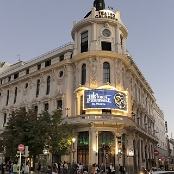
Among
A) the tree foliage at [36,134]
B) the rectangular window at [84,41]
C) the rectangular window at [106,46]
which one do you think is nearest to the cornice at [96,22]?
the rectangular window at [84,41]

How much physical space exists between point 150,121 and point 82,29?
26212 millimetres

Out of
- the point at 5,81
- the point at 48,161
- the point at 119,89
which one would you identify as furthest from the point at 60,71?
the point at 5,81

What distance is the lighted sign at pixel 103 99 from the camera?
3303 cm

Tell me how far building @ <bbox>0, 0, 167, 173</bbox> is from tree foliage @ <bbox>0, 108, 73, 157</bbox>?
3670mm

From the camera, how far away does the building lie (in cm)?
3294

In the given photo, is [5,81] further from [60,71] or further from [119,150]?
[119,150]

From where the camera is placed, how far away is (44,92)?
41688 mm

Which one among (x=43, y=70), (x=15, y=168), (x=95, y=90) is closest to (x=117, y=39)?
(x=95, y=90)

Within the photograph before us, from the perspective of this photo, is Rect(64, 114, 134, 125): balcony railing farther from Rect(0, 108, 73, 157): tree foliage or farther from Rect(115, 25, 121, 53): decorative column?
Rect(115, 25, 121, 53): decorative column

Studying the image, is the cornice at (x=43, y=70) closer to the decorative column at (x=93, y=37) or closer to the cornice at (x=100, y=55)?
the cornice at (x=100, y=55)

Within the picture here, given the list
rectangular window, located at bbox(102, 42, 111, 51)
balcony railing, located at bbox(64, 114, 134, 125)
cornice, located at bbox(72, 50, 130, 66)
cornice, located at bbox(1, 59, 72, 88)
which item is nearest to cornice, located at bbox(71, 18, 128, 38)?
rectangular window, located at bbox(102, 42, 111, 51)

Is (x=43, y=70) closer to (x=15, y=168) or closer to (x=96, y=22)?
(x=96, y=22)

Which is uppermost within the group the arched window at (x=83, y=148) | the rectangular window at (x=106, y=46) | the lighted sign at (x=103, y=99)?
the rectangular window at (x=106, y=46)

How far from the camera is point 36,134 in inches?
1116
